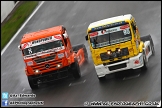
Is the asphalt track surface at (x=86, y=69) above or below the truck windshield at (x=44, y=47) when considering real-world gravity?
below

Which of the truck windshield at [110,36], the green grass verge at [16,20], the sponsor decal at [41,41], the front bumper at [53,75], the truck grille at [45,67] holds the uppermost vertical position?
the truck windshield at [110,36]

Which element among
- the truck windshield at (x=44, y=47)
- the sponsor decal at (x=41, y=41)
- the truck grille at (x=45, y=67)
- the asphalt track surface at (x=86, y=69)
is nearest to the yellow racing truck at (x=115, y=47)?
the asphalt track surface at (x=86, y=69)

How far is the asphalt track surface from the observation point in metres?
24.7

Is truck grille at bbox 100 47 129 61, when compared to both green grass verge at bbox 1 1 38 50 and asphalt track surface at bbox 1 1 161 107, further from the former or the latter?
green grass verge at bbox 1 1 38 50

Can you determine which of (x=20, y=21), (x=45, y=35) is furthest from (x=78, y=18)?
(x=45, y=35)

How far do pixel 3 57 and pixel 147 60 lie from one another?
13.1 metres

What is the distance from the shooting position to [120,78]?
2641 cm

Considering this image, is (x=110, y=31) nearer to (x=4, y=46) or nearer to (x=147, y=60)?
(x=147, y=60)

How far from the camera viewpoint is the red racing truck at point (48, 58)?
1066 inches

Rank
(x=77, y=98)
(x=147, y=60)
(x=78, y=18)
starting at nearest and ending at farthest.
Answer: (x=77, y=98) → (x=147, y=60) → (x=78, y=18)

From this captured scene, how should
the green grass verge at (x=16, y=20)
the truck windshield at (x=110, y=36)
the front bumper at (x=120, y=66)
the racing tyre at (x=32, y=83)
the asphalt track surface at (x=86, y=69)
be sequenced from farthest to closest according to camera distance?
the green grass verge at (x=16, y=20) < the racing tyre at (x=32, y=83) < the truck windshield at (x=110, y=36) < the front bumper at (x=120, y=66) < the asphalt track surface at (x=86, y=69)

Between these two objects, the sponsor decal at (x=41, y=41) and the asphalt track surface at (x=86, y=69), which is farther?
the sponsor decal at (x=41, y=41)

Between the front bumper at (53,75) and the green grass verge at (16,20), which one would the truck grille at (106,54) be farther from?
the green grass verge at (16,20)

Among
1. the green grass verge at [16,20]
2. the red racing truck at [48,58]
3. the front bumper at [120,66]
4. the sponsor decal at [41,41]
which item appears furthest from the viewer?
the green grass verge at [16,20]
